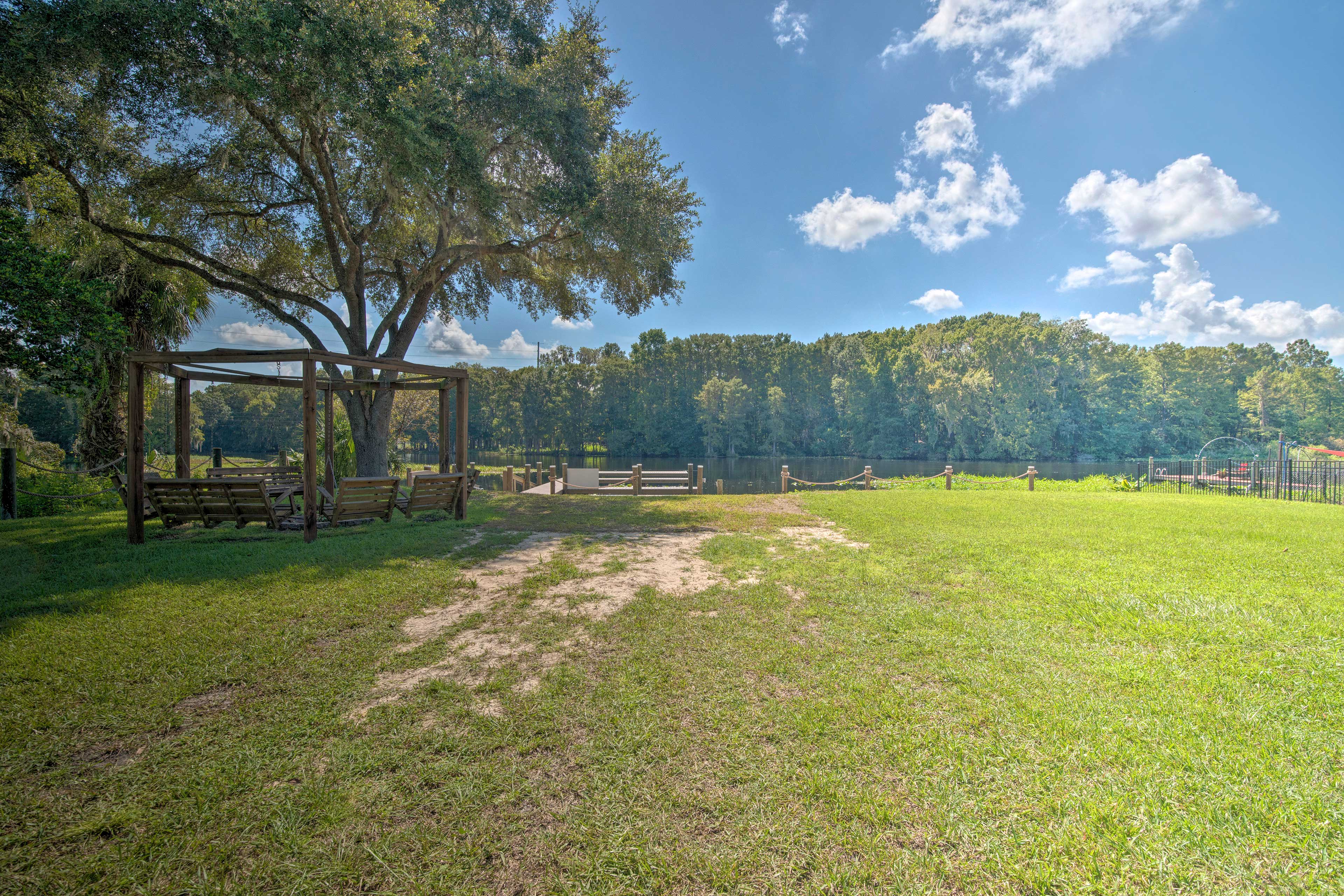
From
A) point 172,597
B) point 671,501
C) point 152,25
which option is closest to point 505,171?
point 152,25

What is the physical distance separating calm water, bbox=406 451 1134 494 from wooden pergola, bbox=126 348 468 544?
15.6 meters

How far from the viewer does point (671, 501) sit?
551 inches

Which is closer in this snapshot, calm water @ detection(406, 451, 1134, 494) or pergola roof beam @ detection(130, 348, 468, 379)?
pergola roof beam @ detection(130, 348, 468, 379)

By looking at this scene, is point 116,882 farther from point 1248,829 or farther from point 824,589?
point 824,589

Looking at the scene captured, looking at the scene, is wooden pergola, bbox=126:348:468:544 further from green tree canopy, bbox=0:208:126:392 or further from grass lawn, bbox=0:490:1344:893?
grass lawn, bbox=0:490:1344:893

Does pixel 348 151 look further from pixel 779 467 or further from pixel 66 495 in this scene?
pixel 779 467

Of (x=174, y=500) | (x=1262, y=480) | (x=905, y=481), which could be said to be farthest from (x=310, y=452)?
(x=1262, y=480)

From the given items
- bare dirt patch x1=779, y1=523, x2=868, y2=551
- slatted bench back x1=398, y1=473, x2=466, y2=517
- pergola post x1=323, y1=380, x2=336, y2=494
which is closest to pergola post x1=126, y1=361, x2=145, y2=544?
slatted bench back x1=398, y1=473, x2=466, y2=517

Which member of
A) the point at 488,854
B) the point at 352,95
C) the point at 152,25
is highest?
the point at 152,25

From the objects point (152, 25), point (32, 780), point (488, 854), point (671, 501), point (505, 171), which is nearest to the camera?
point (488, 854)

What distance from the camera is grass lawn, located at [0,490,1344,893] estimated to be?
6.49 ft

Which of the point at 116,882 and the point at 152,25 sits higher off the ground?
the point at 152,25

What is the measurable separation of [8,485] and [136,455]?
16.6 feet

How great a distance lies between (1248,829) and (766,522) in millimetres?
8101
